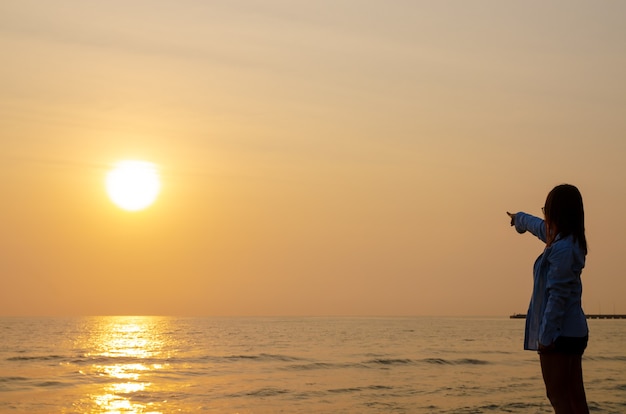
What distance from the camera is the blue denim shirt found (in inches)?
206

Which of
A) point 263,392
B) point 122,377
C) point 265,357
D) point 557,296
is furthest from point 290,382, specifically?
point 557,296

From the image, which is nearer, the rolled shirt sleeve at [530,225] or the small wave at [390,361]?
the rolled shirt sleeve at [530,225]

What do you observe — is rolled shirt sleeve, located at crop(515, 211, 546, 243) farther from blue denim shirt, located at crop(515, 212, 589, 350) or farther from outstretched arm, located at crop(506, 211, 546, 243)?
blue denim shirt, located at crop(515, 212, 589, 350)

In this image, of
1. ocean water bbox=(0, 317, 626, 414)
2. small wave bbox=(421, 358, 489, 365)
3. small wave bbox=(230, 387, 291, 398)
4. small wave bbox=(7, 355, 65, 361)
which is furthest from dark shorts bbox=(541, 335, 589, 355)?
small wave bbox=(7, 355, 65, 361)

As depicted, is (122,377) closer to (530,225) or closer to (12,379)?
(12,379)

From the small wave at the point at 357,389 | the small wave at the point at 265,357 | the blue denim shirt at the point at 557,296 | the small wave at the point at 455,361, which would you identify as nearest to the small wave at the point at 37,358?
the small wave at the point at 265,357

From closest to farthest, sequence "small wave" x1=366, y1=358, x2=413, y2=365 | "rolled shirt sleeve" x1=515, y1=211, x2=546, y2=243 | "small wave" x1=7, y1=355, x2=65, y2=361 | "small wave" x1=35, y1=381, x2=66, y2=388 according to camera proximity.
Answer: "rolled shirt sleeve" x1=515, y1=211, x2=546, y2=243 < "small wave" x1=35, y1=381, x2=66, y2=388 < "small wave" x1=366, y1=358, x2=413, y2=365 < "small wave" x1=7, y1=355, x2=65, y2=361

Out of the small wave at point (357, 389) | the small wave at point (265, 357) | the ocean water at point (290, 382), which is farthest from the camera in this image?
the small wave at point (265, 357)

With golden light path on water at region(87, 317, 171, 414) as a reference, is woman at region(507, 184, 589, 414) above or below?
above

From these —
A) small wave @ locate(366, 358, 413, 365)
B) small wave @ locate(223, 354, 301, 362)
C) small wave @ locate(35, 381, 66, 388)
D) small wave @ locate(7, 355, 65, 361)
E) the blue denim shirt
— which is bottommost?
small wave @ locate(366, 358, 413, 365)

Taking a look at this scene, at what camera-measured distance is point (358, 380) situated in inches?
1054

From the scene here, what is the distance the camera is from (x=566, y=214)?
18.0 feet

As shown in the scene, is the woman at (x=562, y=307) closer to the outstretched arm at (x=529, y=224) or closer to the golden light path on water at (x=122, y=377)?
the outstretched arm at (x=529, y=224)

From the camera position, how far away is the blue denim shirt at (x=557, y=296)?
5230mm
